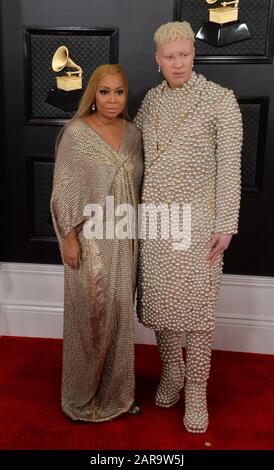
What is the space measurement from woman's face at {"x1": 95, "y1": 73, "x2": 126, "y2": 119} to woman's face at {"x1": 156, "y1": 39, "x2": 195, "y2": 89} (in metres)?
0.17

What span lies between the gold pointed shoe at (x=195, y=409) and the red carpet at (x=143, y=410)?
3cm

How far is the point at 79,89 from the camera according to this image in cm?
257

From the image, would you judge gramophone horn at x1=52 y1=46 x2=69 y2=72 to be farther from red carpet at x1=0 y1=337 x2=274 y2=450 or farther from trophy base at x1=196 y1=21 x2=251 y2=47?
red carpet at x1=0 y1=337 x2=274 y2=450

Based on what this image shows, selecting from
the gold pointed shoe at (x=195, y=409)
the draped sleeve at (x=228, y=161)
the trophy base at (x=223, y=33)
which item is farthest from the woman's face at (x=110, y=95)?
the gold pointed shoe at (x=195, y=409)

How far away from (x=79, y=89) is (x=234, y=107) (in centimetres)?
91

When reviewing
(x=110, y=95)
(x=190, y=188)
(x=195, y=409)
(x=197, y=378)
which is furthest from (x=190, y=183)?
(x=195, y=409)

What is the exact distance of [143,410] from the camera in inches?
90.5

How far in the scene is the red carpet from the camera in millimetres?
2074

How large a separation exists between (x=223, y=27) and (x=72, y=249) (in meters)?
1.19

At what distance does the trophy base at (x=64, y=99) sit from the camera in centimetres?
257

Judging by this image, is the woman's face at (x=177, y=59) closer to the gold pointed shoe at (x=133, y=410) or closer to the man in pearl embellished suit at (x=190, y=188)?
the man in pearl embellished suit at (x=190, y=188)

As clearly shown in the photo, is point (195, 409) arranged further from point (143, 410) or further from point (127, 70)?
point (127, 70)

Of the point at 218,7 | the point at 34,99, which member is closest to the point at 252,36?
the point at 218,7
